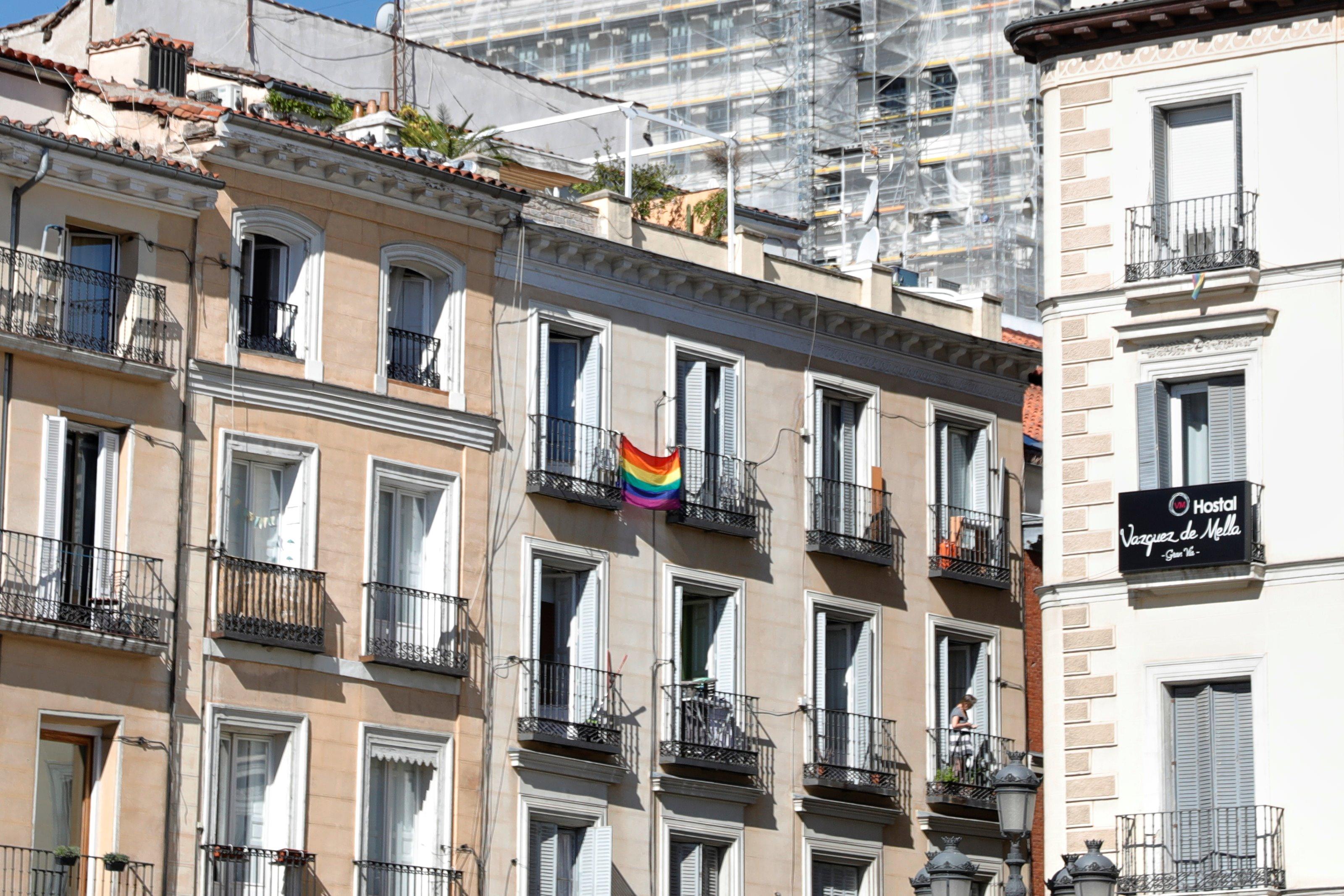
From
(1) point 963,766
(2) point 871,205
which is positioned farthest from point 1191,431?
(2) point 871,205

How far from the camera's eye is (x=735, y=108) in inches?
3465

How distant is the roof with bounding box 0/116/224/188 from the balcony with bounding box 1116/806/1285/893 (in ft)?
52.4

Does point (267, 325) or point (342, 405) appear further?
point (342, 405)

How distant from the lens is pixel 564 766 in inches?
1746

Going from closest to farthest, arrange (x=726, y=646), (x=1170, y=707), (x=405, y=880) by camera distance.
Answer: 1. (x=1170, y=707)
2. (x=405, y=880)
3. (x=726, y=646)

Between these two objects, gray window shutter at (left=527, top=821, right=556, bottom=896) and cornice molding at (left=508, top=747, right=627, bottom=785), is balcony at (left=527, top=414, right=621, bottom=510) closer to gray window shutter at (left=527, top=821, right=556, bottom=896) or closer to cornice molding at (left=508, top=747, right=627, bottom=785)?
cornice molding at (left=508, top=747, right=627, bottom=785)

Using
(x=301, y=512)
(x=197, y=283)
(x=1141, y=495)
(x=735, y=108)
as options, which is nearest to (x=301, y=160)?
(x=197, y=283)

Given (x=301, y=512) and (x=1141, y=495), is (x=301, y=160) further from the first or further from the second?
(x=1141, y=495)

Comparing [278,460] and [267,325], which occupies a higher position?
[267,325]

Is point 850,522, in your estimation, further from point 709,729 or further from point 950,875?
point 950,875

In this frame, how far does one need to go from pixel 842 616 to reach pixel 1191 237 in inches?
477

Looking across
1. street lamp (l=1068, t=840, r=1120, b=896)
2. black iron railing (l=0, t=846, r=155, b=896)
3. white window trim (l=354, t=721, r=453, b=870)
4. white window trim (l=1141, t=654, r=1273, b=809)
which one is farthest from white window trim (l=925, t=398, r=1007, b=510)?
street lamp (l=1068, t=840, r=1120, b=896)

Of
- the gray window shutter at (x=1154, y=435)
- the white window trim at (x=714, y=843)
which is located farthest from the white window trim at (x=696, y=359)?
the gray window shutter at (x=1154, y=435)

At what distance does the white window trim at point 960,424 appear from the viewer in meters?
51.2
